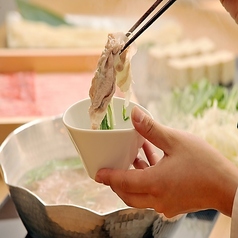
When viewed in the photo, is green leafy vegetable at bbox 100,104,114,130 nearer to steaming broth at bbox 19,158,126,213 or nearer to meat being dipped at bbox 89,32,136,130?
meat being dipped at bbox 89,32,136,130

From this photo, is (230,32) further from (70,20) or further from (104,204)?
(104,204)

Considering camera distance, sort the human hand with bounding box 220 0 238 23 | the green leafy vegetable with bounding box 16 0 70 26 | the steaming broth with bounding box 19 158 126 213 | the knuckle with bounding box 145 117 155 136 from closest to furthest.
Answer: the knuckle with bounding box 145 117 155 136, the human hand with bounding box 220 0 238 23, the steaming broth with bounding box 19 158 126 213, the green leafy vegetable with bounding box 16 0 70 26

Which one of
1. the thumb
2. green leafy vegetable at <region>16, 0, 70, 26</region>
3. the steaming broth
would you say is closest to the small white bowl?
the thumb

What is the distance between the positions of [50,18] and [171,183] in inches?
71.9

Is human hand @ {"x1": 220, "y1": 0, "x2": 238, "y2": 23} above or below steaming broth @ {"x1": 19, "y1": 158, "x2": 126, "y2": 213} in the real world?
above

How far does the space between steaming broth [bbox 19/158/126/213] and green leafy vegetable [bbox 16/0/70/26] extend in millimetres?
1322

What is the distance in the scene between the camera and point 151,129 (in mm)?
910

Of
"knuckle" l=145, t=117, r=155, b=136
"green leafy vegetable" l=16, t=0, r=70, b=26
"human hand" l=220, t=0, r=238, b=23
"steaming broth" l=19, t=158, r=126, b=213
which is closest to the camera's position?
"knuckle" l=145, t=117, r=155, b=136

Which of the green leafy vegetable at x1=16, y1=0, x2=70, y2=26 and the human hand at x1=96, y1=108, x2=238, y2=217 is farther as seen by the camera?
the green leafy vegetable at x1=16, y1=0, x2=70, y2=26

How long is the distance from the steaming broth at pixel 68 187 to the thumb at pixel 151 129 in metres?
0.34

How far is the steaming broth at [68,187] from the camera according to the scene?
125 cm

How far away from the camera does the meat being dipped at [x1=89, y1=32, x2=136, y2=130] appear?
0.92 m

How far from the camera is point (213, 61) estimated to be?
213 centimetres

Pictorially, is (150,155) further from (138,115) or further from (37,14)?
(37,14)
